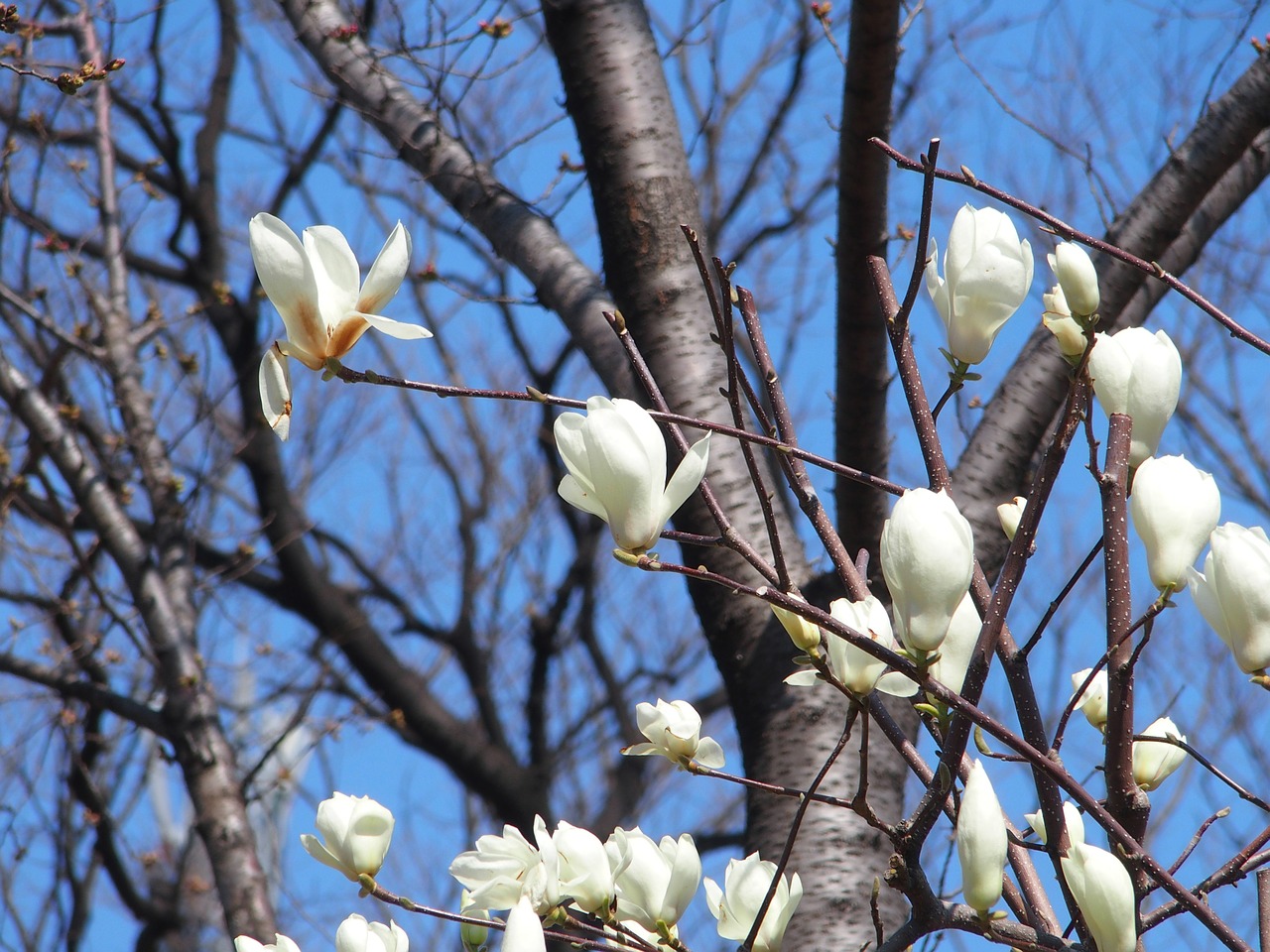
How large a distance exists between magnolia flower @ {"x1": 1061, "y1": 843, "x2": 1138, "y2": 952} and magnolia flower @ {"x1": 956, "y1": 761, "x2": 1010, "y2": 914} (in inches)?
1.8

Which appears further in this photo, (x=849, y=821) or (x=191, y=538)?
(x=191, y=538)

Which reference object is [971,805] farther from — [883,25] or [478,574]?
[478,574]

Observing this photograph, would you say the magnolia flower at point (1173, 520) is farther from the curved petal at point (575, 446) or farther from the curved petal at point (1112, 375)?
the curved petal at point (575, 446)

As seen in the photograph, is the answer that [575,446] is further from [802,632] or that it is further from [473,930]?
[473,930]

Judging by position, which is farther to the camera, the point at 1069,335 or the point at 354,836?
the point at 354,836

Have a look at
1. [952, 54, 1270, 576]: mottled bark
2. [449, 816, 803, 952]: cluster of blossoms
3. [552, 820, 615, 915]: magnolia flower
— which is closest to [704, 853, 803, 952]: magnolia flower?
[449, 816, 803, 952]: cluster of blossoms

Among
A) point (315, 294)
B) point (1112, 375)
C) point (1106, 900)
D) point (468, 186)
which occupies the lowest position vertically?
point (1106, 900)

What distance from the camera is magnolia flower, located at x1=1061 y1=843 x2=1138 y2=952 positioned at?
67 centimetres

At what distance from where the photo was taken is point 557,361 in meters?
4.15

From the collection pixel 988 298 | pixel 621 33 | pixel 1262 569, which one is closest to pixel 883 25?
pixel 621 33

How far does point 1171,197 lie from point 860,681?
1460 millimetres

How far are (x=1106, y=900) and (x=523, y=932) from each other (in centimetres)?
34

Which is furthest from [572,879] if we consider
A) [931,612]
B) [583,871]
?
[931,612]

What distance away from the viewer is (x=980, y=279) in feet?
2.67
